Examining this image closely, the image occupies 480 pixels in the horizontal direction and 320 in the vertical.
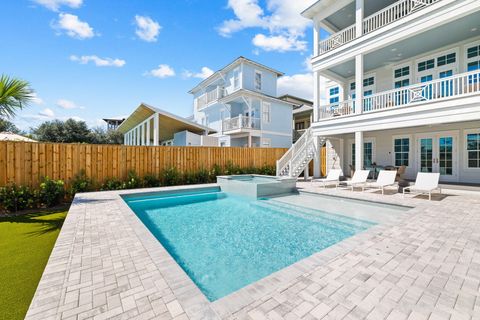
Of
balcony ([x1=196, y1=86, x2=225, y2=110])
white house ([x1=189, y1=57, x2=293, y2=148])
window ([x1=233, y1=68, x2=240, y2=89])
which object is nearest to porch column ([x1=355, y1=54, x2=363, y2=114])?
white house ([x1=189, y1=57, x2=293, y2=148])

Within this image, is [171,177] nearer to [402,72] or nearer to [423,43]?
[423,43]

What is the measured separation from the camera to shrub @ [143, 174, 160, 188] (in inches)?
423

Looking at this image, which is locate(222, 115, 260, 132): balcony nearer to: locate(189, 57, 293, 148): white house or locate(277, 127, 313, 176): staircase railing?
locate(189, 57, 293, 148): white house

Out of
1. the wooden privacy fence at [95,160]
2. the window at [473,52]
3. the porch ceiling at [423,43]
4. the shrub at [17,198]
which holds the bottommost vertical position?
the shrub at [17,198]

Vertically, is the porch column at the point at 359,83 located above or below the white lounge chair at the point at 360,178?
above

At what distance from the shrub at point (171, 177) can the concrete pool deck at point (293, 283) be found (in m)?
7.00

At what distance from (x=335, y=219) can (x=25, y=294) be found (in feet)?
22.6

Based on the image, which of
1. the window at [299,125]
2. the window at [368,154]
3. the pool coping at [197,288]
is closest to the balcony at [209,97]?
the window at [299,125]

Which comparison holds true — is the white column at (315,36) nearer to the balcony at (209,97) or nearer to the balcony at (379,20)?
the balcony at (379,20)

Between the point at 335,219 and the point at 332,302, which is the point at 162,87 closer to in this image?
the point at 335,219

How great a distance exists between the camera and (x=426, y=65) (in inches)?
459

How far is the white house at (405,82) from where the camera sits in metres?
8.90

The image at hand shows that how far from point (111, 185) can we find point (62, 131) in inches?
1368

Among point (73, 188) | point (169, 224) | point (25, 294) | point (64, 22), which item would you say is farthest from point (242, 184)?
point (64, 22)
